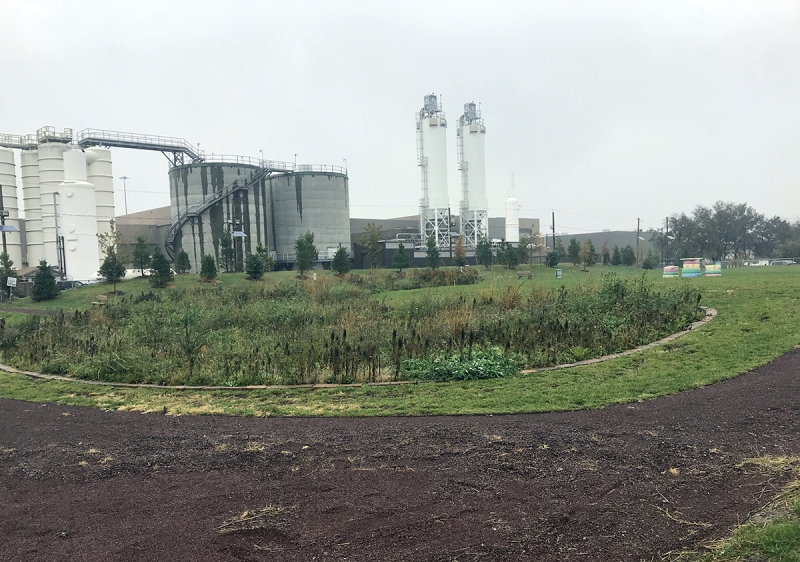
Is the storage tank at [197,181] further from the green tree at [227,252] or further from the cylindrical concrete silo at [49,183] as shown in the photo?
the cylindrical concrete silo at [49,183]

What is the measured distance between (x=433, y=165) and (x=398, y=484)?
56.2 metres

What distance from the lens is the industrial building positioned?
43219mm

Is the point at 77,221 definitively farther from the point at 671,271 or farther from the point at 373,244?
the point at 671,271

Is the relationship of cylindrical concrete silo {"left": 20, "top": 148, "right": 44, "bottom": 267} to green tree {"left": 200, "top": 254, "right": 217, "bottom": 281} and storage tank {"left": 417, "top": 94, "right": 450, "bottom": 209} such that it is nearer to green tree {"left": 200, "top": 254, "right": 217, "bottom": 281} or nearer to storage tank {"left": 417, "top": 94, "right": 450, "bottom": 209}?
green tree {"left": 200, "top": 254, "right": 217, "bottom": 281}

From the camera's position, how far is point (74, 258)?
140 feet

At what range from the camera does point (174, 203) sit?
171ft

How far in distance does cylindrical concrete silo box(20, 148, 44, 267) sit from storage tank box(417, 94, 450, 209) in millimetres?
35180

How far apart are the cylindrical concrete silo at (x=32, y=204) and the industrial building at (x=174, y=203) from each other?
8 cm

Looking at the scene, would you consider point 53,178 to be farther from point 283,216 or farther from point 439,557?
point 439,557

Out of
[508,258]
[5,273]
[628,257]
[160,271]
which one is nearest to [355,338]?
[160,271]

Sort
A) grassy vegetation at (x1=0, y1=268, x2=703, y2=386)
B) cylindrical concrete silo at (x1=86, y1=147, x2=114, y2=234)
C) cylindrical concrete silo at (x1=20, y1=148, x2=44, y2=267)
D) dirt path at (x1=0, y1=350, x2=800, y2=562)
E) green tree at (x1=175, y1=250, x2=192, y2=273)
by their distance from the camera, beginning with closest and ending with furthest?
dirt path at (x1=0, y1=350, x2=800, y2=562), grassy vegetation at (x1=0, y1=268, x2=703, y2=386), green tree at (x1=175, y1=250, x2=192, y2=273), cylindrical concrete silo at (x1=20, y1=148, x2=44, y2=267), cylindrical concrete silo at (x1=86, y1=147, x2=114, y2=234)

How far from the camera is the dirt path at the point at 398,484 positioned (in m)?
3.55

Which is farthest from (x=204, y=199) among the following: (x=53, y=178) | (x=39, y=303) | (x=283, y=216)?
(x=39, y=303)

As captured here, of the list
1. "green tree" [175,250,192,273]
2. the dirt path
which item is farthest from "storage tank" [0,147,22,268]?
the dirt path
